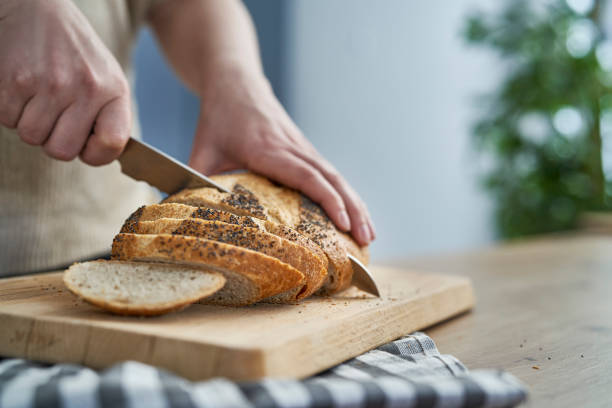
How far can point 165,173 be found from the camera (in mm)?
1611

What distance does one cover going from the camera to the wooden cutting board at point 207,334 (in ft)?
3.13

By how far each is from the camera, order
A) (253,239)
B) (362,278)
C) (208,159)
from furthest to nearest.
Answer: (208,159)
(362,278)
(253,239)

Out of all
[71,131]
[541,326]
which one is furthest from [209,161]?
[541,326]

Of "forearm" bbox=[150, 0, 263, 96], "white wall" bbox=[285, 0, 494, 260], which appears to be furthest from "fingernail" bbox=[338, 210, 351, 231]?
"white wall" bbox=[285, 0, 494, 260]

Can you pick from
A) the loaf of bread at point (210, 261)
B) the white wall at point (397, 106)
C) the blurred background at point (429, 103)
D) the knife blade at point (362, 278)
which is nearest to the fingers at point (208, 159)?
the loaf of bread at point (210, 261)

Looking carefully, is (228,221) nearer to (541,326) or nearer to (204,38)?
(541,326)

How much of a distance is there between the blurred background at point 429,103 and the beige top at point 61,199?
9.79 feet

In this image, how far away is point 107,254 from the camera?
2.17 meters

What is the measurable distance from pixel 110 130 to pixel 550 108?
5775 mm

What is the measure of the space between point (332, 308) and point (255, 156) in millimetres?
667

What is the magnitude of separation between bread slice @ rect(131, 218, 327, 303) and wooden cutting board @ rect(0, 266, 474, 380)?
6 centimetres

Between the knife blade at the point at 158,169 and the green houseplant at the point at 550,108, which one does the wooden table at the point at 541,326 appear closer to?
the knife blade at the point at 158,169

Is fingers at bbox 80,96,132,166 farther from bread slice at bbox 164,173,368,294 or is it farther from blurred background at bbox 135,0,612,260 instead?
blurred background at bbox 135,0,612,260

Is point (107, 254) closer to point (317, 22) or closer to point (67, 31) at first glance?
point (67, 31)
